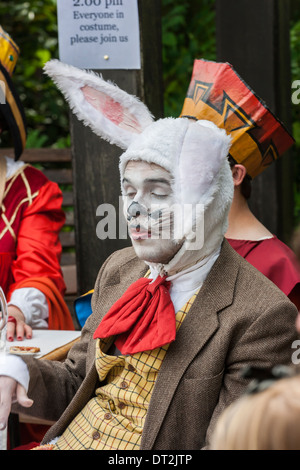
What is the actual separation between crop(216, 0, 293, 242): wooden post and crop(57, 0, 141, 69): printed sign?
116 cm

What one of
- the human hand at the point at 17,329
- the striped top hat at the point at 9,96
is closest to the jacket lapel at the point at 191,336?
the human hand at the point at 17,329

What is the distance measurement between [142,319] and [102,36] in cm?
149

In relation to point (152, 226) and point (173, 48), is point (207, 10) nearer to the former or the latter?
point (173, 48)

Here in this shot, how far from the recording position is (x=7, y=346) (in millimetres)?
2697

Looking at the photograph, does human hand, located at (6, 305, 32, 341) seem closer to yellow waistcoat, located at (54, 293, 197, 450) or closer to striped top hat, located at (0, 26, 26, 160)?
yellow waistcoat, located at (54, 293, 197, 450)

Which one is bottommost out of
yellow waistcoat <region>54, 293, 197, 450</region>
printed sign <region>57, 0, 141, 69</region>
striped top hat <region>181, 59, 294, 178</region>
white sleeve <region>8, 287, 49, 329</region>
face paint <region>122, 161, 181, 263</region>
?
white sleeve <region>8, 287, 49, 329</region>

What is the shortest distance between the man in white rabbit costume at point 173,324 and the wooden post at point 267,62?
1.92m

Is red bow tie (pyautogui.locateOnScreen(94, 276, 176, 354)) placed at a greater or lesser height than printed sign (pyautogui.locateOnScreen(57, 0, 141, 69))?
lesser

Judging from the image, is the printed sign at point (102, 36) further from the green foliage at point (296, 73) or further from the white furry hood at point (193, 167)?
the green foliage at point (296, 73)

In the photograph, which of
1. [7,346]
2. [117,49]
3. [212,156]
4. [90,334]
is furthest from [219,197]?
[117,49]

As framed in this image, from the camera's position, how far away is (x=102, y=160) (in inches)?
129

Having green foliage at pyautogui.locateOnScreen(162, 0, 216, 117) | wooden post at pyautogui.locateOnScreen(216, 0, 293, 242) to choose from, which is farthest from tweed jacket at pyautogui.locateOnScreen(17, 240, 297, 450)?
green foliage at pyautogui.locateOnScreen(162, 0, 216, 117)

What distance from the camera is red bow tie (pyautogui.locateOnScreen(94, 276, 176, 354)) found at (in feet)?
6.66
